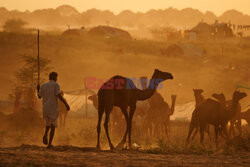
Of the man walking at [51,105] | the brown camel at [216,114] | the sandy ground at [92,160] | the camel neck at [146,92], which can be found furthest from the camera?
the brown camel at [216,114]

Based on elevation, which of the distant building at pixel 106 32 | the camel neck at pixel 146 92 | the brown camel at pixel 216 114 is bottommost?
the brown camel at pixel 216 114

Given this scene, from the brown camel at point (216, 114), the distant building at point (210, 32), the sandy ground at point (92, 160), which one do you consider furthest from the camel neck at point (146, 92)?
the distant building at point (210, 32)

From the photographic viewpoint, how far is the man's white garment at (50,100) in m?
10.3

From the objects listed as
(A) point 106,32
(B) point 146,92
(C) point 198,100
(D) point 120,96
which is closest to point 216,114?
(B) point 146,92

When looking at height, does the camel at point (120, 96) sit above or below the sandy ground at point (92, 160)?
above

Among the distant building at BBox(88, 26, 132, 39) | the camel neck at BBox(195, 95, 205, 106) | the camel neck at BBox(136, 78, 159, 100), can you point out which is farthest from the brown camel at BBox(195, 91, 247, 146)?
the distant building at BBox(88, 26, 132, 39)

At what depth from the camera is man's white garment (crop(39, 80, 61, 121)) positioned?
10336 millimetres

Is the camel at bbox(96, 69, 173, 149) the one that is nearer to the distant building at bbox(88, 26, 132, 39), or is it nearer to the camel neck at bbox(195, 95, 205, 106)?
the camel neck at bbox(195, 95, 205, 106)

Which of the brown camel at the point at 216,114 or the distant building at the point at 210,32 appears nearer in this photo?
the brown camel at the point at 216,114

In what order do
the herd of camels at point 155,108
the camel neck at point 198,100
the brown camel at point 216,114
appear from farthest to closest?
the camel neck at point 198,100, the brown camel at point 216,114, the herd of camels at point 155,108

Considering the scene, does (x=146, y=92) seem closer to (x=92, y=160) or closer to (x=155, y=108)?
(x=92, y=160)

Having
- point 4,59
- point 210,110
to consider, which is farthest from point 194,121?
point 4,59

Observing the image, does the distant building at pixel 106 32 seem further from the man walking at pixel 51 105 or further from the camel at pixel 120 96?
the man walking at pixel 51 105

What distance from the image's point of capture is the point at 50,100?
10.4m
